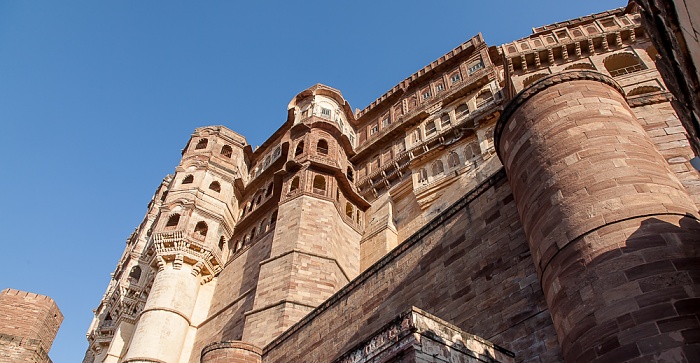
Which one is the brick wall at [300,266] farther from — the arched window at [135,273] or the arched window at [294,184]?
the arched window at [135,273]

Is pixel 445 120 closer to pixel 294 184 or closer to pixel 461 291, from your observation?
pixel 294 184

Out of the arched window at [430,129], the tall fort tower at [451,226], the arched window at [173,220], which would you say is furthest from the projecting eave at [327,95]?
the arched window at [173,220]

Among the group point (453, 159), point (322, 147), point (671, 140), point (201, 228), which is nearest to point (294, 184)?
point (322, 147)

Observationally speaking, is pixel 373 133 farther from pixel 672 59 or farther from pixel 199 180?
pixel 672 59

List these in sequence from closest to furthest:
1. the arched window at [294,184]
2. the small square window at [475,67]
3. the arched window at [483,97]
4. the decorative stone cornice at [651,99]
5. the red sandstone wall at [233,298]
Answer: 1. the decorative stone cornice at [651,99]
2. the red sandstone wall at [233,298]
3. the arched window at [483,97]
4. the arched window at [294,184]
5. the small square window at [475,67]

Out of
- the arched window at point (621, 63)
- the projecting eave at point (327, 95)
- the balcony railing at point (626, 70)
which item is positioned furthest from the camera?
the projecting eave at point (327, 95)

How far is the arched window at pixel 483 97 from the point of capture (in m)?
20.7

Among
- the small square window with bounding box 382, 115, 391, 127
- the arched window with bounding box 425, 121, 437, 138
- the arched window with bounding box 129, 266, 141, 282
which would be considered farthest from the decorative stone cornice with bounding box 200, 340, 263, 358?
the arched window with bounding box 129, 266, 141, 282

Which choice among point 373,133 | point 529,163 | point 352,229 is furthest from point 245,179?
point 529,163

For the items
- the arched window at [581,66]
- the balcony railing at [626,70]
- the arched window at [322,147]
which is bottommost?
the balcony railing at [626,70]

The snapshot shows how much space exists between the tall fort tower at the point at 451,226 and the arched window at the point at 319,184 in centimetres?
9

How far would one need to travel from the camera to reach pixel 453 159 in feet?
66.0

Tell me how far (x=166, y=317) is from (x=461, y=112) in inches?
501

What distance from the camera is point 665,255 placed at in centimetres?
664
